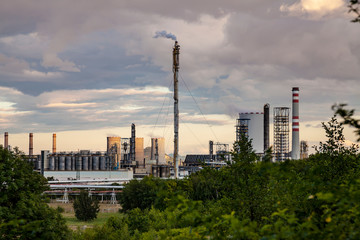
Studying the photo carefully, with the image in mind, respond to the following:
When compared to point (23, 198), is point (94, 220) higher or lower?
lower

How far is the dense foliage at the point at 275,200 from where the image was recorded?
6508 millimetres

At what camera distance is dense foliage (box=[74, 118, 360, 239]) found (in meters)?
6.51

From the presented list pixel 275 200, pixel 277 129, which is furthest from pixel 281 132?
pixel 275 200

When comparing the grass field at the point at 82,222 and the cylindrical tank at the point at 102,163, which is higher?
the cylindrical tank at the point at 102,163

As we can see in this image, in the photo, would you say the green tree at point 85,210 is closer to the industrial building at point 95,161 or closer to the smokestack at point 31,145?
the industrial building at point 95,161

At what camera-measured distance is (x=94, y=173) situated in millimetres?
120188

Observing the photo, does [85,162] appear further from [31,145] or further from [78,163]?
[31,145]

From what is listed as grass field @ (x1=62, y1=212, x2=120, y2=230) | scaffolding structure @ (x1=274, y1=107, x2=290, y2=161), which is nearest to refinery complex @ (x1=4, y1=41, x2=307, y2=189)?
scaffolding structure @ (x1=274, y1=107, x2=290, y2=161)

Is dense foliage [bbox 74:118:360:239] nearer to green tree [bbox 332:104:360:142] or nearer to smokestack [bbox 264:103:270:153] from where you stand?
green tree [bbox 332:104:360:142]

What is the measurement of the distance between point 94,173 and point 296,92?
2210 inches

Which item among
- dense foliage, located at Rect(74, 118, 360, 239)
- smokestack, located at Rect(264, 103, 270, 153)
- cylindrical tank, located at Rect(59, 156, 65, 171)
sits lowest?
cylindrical tank, located at Rect(59, 156, 65, 171)

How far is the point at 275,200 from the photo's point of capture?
1417 centimetres

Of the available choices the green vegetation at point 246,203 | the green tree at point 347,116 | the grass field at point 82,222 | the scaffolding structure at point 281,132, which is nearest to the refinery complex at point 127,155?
the scaffolding structure at point 281,132

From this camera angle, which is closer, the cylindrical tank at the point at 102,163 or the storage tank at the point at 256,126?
the storage tank at the point at 256,126
